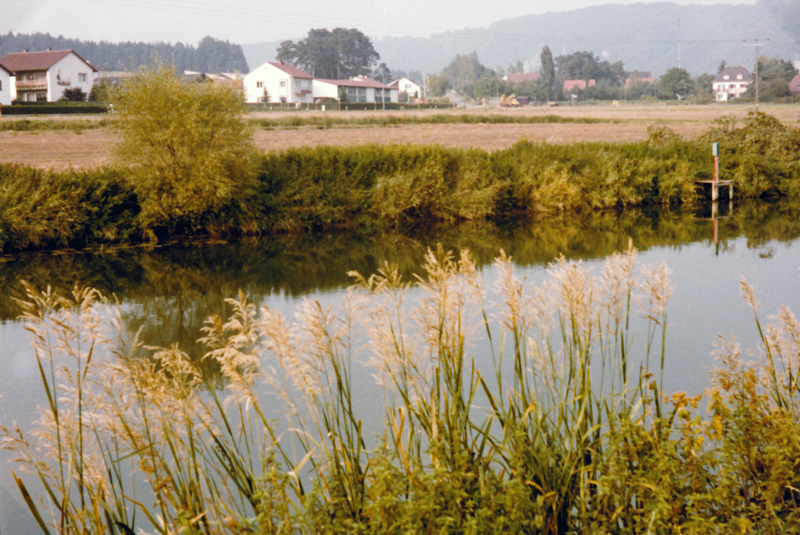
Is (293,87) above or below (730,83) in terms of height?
above

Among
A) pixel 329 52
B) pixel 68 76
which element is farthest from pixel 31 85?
pixel 329 52

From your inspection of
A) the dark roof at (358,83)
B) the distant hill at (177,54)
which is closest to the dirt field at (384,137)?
the distant hill at (177,54)

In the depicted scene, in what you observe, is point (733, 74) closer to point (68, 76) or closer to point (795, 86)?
point (795, 86)

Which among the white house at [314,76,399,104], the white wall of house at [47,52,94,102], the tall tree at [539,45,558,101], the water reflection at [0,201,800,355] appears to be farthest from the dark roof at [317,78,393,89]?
the water reflection at [0,201,800,355]

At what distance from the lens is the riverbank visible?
13.4m

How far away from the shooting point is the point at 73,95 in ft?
133

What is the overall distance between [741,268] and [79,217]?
11.3 metres

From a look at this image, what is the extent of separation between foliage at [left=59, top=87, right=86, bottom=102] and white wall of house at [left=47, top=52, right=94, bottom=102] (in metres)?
0.19

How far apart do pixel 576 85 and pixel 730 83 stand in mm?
31136

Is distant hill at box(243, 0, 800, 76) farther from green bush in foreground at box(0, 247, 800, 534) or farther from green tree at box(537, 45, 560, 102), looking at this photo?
green bush in foreground at box(0, 247, 800, 534)

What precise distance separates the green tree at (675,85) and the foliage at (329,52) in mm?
29742

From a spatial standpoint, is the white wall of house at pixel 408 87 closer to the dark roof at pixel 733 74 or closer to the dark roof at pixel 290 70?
the dark roof at pixel 290 70

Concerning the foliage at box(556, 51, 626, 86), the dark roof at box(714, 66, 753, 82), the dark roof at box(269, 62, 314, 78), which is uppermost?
the foliage at box(556, 51, 626, 86)

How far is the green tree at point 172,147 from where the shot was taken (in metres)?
13.7
